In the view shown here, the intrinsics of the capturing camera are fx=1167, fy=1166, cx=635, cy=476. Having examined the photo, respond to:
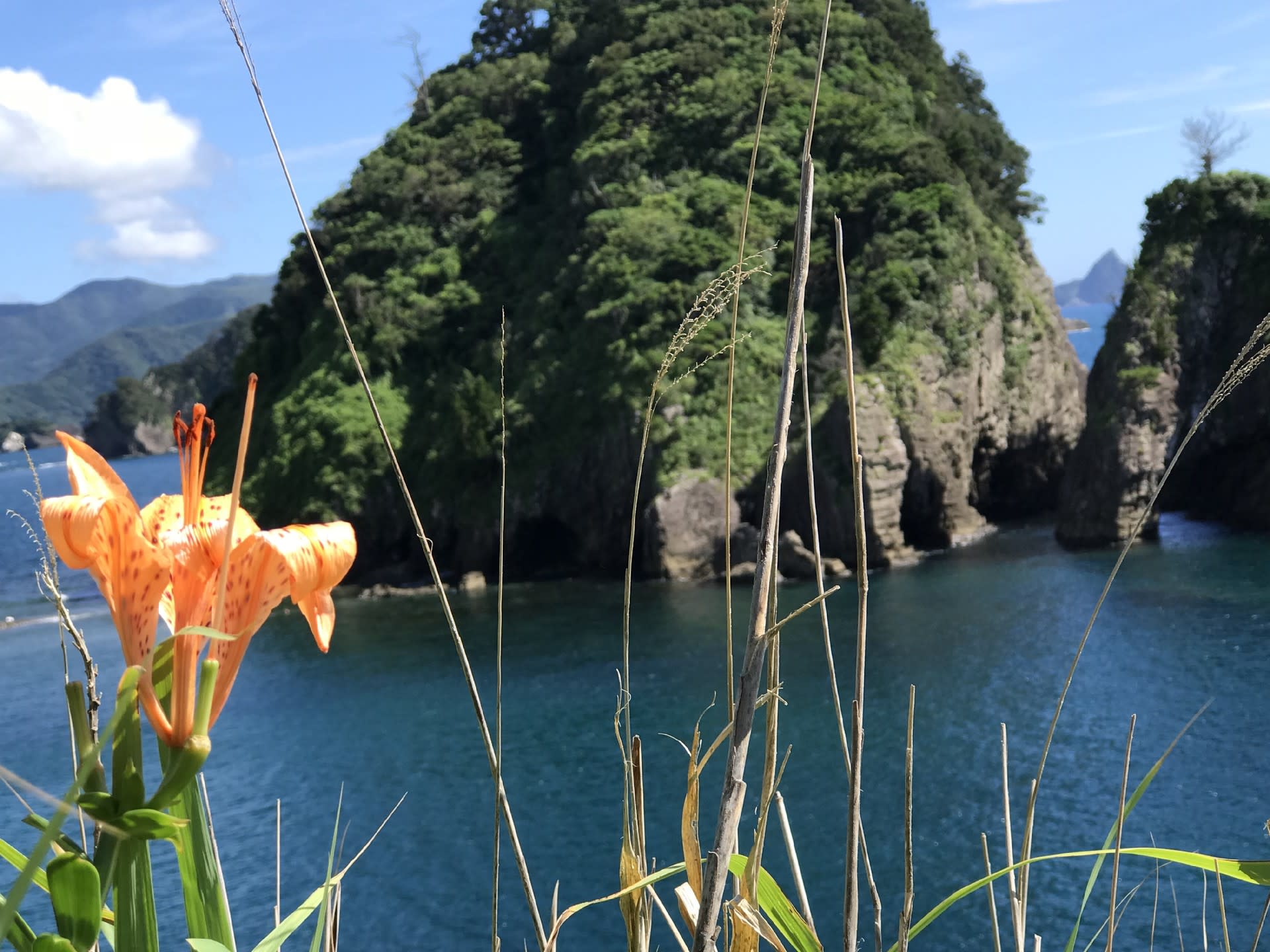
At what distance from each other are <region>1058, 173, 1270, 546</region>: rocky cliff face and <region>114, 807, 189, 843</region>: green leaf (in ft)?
102

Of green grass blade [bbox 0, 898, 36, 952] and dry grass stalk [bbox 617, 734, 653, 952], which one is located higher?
green grass blade [bbox 0, 898, 36, 952]

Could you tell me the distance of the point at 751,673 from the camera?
96 centimetres

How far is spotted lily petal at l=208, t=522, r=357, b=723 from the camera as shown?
87 cm

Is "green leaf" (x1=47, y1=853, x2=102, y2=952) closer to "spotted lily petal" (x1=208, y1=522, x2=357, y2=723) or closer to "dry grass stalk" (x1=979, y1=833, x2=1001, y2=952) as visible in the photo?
"spotted lily petal" (x1=208, y1=522, x2=357, y2=723)

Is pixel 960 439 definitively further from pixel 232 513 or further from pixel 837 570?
pixel 232 513

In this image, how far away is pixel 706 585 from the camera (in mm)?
29672

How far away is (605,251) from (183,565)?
37512mm

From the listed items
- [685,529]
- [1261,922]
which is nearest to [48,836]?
[1261,922]

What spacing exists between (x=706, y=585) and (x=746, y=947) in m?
28.6

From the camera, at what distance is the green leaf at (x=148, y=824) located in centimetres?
71

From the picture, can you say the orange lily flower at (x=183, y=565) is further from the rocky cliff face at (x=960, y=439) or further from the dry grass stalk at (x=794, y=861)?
the rocky cliff face at (x=960, y=439)

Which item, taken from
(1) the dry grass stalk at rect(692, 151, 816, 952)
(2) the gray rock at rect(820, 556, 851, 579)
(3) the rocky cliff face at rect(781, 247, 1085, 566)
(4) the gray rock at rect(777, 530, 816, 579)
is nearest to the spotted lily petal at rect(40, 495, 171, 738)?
(1) the dry grass stalk at rect(692, 151, 816, 952)

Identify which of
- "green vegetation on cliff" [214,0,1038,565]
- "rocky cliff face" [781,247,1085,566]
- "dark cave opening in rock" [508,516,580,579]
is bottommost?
"dark cave opening in rock" [508,516,580,579]

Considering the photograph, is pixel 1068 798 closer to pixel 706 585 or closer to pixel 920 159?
pixel 706 585
